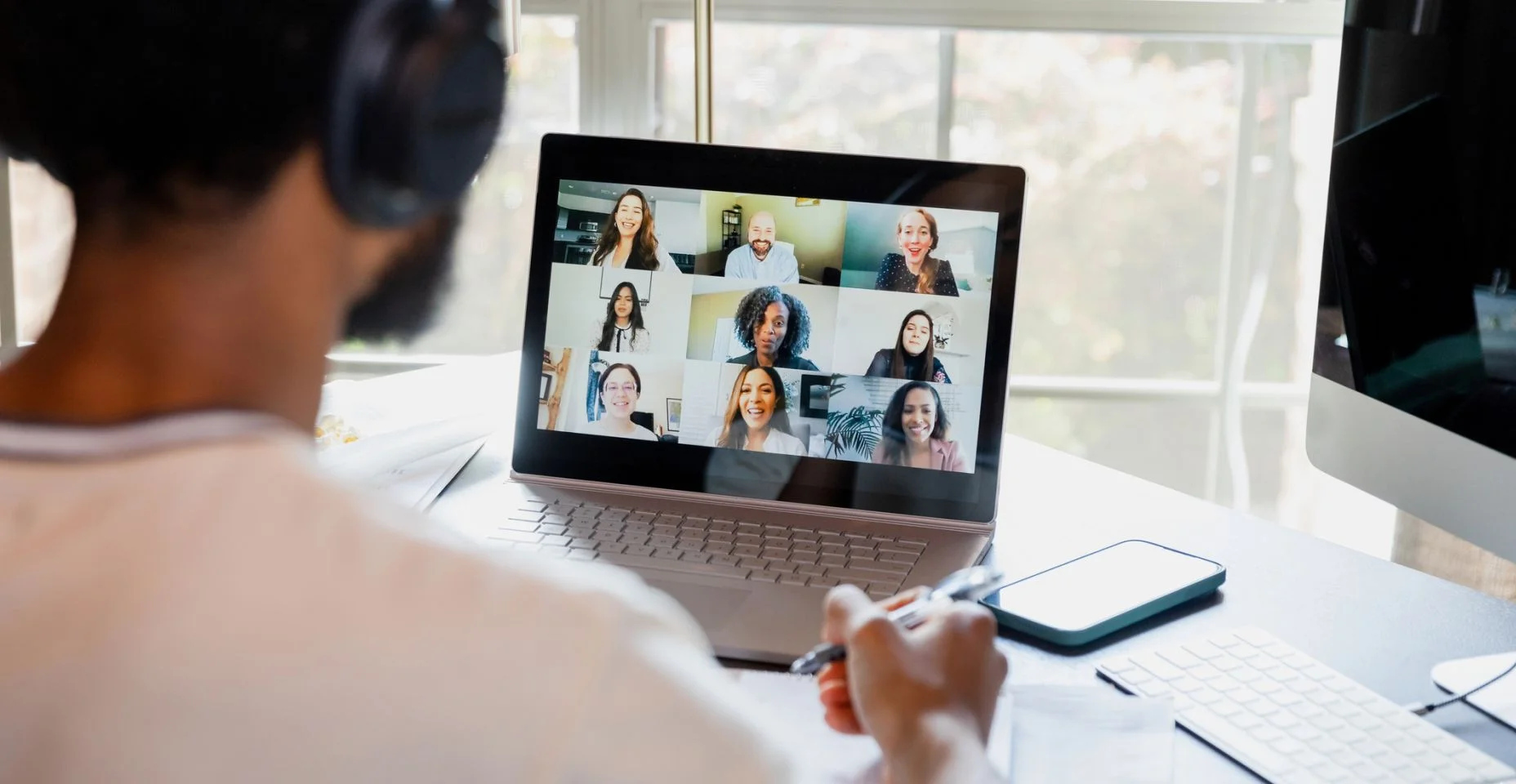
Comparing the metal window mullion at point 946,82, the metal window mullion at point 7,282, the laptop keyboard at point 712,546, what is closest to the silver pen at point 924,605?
the laptop keyboard at point 712,546

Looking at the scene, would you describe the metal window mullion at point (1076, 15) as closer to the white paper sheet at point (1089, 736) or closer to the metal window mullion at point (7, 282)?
the metal window mullion at point (7, 282)

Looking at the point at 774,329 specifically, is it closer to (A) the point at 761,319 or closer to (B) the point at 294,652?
(A) the point at 761,319

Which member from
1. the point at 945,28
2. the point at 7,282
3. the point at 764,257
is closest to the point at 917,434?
the point at 764,257

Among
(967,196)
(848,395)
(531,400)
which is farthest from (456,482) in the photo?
(967,196)

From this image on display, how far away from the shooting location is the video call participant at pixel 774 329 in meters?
0.97

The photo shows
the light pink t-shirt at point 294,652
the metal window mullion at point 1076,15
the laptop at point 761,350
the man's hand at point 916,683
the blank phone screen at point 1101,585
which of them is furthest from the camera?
the metal window mullion at point 1076,15

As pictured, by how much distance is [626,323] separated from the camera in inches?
39.6

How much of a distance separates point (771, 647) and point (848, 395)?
0.90ft

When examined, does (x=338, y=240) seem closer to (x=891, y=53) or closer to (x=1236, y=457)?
(x=891, y=53)

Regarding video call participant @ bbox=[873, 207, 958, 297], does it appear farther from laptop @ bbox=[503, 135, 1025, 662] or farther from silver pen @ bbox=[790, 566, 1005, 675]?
silver pen @ bbox=[790, 566, 1005, 675]

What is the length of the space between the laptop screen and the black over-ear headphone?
496mm

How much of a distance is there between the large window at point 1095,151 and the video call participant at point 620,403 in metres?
0.80

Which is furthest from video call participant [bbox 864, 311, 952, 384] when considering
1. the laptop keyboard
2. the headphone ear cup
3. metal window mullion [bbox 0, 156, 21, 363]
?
metal window mullion [bbox 0, 156, 21, 363]

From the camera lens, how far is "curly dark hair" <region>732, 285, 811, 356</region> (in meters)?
0.97
